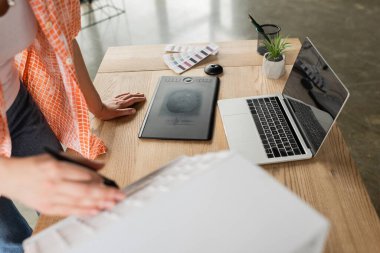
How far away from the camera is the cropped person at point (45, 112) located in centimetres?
50

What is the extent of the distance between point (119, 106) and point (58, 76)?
195 mm

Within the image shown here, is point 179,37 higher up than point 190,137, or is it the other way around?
point 190,137

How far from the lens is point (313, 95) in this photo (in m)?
0.88

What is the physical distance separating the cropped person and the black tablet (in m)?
0.09

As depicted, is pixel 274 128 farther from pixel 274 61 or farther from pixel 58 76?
pixel 58 76

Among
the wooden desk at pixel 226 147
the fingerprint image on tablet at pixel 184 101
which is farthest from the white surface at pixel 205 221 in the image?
the fingerprint image on tablet at pixel 184 101

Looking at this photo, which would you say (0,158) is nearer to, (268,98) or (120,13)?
(268,98)

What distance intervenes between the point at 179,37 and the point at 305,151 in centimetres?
249

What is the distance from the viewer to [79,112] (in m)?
0.94

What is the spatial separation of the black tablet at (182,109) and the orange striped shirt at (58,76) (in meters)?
0.18

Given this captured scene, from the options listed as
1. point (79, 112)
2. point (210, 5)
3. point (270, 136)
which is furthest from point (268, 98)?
point (210, 5)

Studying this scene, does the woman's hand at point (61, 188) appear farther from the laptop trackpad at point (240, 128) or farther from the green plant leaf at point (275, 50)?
the green plant leaf at point (275, 50)

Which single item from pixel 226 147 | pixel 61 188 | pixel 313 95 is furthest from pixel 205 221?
pixel 313 95

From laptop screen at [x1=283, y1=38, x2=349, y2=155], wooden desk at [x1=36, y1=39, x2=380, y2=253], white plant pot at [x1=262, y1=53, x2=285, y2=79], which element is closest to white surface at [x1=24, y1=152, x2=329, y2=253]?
wooden desk at [x1=36, y1=39, x2=380, y2=253]
